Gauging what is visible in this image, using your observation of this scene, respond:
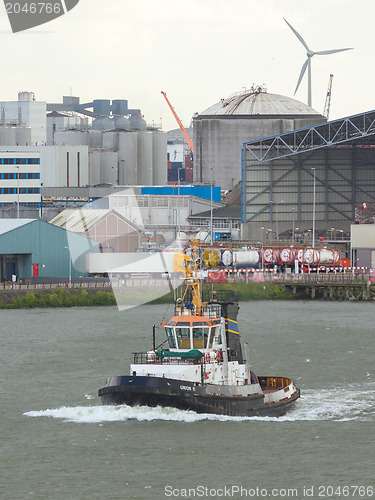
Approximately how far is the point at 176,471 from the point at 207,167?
153160mm

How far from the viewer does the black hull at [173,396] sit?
4588 cm

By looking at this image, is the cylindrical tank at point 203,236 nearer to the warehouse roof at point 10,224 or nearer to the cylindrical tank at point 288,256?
the cylindrical tank at point 288,256

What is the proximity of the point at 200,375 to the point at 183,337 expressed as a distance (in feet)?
7.31

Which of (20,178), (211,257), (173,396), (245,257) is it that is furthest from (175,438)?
(20,178)

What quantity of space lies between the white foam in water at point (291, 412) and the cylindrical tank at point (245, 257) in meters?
63.1

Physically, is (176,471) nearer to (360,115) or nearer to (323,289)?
(323,289)

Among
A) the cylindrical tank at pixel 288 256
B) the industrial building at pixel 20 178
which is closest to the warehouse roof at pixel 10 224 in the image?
the cylindrical tank at pixel 288 256

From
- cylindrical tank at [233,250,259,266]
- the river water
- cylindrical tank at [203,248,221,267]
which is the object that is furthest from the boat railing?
cylindrical tank at [233,250,259,266]

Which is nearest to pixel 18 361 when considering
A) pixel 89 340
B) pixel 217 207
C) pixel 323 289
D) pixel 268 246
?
pixel 89 340

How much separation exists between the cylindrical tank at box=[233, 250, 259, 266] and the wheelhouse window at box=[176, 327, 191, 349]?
6831 cm

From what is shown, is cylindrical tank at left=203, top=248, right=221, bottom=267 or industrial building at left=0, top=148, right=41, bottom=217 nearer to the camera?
cylindrical tank at left=203, top=248, right=221, bottom=267

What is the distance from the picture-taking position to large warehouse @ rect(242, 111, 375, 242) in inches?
5443

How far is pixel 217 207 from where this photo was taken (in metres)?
164

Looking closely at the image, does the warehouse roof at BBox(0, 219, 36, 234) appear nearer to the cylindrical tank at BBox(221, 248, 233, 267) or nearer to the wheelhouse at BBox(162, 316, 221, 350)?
the cylindrical tank at BBox(221, 248, 233, 267)
